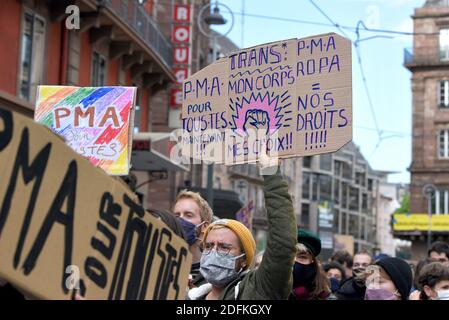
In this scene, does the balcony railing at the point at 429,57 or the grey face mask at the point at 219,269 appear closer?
the grey face mask at the point at 219,269

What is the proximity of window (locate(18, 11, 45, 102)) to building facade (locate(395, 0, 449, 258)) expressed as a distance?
3809 cm

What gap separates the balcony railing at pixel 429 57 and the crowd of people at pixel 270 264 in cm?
4782

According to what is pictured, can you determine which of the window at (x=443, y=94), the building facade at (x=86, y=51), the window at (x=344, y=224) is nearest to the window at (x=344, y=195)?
the window at (x=344, y=224)

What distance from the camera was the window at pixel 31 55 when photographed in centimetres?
1548

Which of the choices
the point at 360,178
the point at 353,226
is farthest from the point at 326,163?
the point at 360,178

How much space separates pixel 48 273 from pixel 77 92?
9.73 feet

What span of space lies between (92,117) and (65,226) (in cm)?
282

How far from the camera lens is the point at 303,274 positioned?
4766 mm

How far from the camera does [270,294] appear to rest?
137 inches

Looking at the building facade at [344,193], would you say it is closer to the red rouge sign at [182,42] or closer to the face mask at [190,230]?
the red rouge sign at [182,42]

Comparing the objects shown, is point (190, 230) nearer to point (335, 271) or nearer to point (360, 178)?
point (335, 271)

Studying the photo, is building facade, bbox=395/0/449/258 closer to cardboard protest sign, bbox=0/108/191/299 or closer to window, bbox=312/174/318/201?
window, bbox=312/174/318/201

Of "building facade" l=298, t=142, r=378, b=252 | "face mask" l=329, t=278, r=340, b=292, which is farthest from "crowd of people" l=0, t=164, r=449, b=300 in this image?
"building facade" l=298, t=142, r=378, b=252
